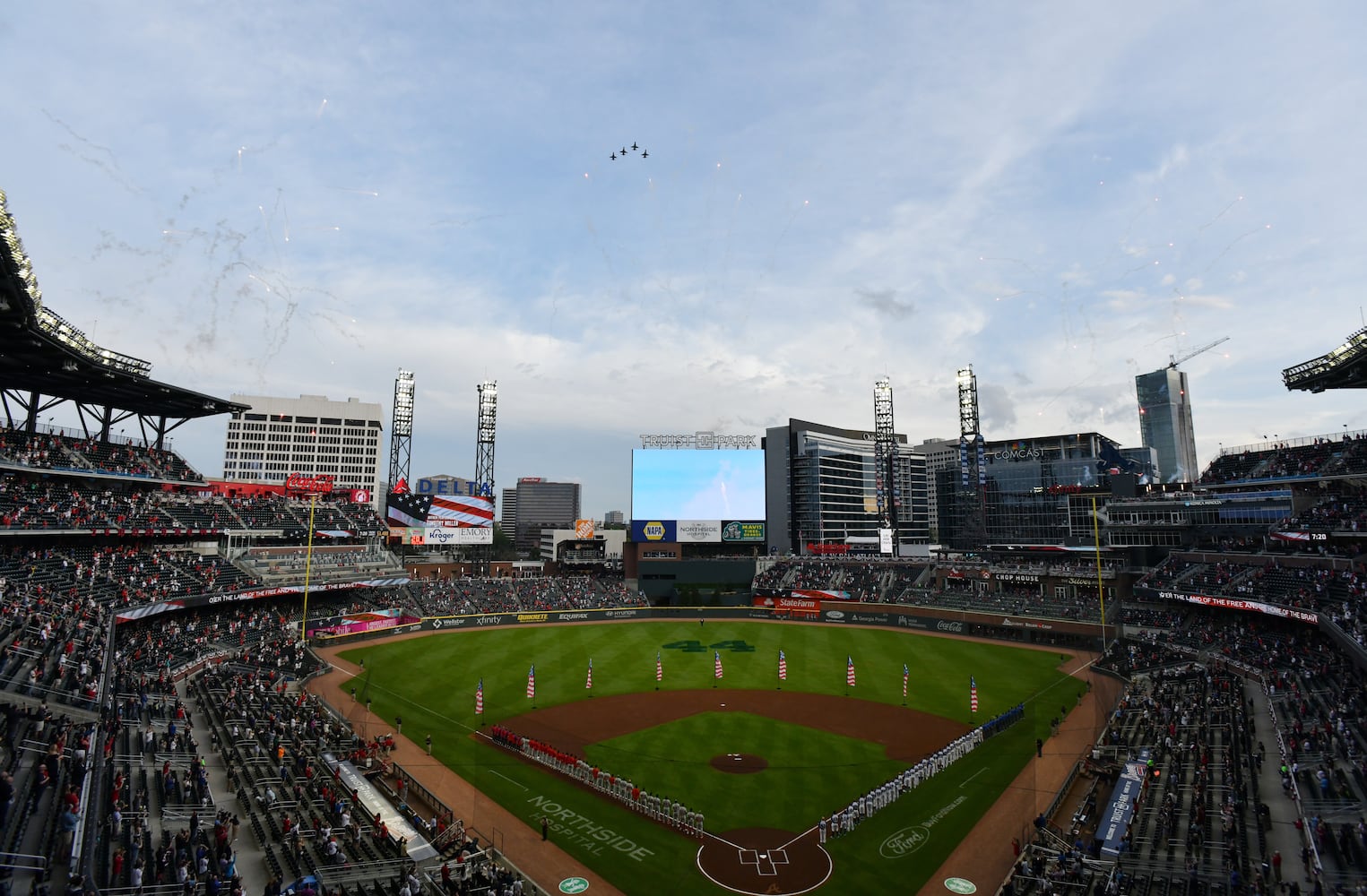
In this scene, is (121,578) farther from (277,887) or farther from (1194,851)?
(1194,851)

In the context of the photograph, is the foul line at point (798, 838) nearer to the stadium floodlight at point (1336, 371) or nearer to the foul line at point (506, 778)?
the foul line at point (506, 778)

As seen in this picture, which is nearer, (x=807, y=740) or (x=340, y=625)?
(x=807, y=740)

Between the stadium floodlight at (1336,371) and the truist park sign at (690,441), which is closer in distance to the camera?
the stadium floodlight at (1336,371)

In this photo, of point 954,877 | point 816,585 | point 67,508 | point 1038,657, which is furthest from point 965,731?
point 67,508

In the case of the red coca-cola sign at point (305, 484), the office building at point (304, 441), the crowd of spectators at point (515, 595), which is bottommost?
the crowd of spectators at point (515, 595)

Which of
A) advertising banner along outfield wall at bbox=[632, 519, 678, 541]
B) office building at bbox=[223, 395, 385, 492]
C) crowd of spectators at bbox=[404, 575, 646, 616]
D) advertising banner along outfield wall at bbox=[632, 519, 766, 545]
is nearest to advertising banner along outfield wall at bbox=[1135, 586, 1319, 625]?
advertising banner along outfield wall at bbox=[632, 519, 766, 545]

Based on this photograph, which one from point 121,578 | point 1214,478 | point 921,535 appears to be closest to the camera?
point 121,578

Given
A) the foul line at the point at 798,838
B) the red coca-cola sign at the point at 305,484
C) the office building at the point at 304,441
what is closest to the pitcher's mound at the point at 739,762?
the foul line at the point at 798,838
